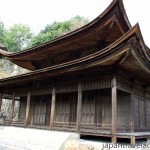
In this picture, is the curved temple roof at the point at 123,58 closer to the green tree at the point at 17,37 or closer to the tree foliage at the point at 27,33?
the tree foliage at the point at 27,33

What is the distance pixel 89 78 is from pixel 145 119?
15.0 feet

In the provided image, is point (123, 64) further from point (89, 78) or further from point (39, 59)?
point (39, 59)

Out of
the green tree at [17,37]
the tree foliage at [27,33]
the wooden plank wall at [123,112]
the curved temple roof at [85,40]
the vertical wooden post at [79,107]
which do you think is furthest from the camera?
the green tree at [17,37]

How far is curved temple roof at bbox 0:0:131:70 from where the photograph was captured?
8664 millimetres

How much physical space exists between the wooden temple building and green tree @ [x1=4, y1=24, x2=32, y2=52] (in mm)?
27988

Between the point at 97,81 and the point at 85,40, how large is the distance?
309 centimetres

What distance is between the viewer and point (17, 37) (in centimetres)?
4141

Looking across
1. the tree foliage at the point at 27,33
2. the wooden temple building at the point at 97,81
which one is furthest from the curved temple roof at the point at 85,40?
the tree foliage at the point at 27,33

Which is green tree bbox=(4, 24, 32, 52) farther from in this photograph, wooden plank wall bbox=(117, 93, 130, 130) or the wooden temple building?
wooden plank wall bbox=(117, 93, 130, 130)

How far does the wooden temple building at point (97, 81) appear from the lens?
7.05 m

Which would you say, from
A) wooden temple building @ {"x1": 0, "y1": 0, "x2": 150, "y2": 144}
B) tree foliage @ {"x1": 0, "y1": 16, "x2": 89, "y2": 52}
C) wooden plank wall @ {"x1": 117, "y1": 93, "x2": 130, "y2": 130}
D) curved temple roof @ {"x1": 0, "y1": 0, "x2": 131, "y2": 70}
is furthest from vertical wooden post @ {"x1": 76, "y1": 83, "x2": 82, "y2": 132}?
tree foliage @ {"x1": 0, "y1": 16, "x2": 89, "y2": 52}

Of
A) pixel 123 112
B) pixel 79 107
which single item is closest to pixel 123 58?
pixel 79 107

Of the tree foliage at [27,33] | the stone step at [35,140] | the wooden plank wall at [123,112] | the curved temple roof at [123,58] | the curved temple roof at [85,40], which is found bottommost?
the stone step at [35,140]

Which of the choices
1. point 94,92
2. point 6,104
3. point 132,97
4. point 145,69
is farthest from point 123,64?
point 6,104
